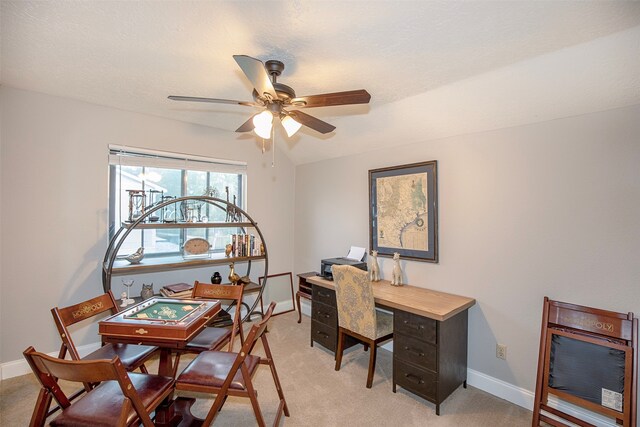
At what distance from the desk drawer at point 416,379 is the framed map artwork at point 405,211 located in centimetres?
100

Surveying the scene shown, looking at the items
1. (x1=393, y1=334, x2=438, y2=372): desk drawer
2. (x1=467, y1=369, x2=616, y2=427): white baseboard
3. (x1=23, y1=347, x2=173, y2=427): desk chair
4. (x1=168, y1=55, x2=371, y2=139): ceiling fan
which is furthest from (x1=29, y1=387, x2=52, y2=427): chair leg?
(x1=467, y1=369, x2=616, y2=427): white baseboard

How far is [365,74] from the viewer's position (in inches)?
84.6

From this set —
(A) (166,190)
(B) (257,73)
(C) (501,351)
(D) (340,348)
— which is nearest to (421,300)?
(C) (501,351)

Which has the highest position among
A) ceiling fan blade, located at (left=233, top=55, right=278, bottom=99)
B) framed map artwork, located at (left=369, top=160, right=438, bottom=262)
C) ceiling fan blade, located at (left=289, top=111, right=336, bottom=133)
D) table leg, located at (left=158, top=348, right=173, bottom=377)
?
ceiling fan blade, located at (left=233, top=55, right=278, bottom=99)

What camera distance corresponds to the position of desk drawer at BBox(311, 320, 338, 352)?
2.94 meters

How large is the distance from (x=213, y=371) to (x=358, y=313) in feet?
4.24

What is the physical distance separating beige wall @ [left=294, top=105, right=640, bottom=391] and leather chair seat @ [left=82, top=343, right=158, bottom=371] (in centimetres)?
238

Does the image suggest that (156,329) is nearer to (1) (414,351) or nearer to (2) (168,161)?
(1) (414,351)

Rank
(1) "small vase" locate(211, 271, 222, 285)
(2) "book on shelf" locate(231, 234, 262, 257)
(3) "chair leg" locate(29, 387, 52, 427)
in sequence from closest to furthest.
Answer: (3) "chair leg" locate(29, 387, 52, 427) < (1) "small vase" locate(211, 271, 222, 285) < (2) "book on shelf" locate(231, 234, 262, 257)

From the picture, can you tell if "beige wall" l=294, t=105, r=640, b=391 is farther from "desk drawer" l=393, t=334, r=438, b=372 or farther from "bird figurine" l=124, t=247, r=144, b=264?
"bird figurine" l=124, t=247, r=144, b=264

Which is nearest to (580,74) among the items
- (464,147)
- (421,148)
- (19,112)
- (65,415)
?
(464,147)

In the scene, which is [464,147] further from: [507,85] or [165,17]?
[165,17]

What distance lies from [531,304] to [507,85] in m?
1.65

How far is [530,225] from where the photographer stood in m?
2.23
